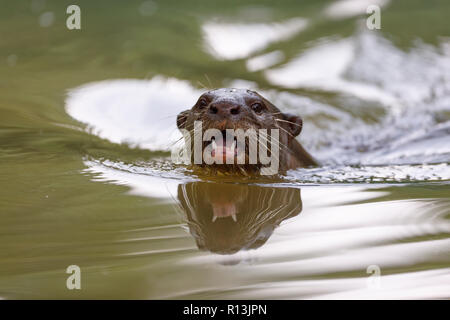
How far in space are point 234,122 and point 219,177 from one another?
1.25ft

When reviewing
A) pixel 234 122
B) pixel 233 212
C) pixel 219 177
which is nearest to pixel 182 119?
pixel 219 177

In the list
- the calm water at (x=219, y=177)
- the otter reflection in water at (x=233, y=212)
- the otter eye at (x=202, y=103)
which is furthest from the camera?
the otter eye at (x=202, y=103)

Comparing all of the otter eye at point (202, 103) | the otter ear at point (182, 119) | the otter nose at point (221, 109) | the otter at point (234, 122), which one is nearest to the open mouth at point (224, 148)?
the otter at point (234, 122)

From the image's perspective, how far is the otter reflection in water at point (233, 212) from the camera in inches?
108

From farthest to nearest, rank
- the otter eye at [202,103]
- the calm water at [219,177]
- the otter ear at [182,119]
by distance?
the otter ear at [182,119], the otter eye at [202,103], the calm water at [219,177]

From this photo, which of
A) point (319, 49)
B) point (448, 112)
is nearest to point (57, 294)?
point (448, 112)

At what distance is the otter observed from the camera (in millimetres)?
3878

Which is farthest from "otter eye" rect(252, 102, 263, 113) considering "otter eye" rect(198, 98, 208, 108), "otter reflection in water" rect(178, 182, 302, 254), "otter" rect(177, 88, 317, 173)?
"otter reflection in water" rect(178, 182, 302, 254)

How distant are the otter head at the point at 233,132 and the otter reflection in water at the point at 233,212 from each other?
0.24 m

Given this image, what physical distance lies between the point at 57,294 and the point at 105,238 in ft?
1.79

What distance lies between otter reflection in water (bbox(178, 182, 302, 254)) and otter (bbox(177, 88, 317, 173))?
26cm

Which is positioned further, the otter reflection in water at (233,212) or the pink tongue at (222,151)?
the pink tongue at (222,151)

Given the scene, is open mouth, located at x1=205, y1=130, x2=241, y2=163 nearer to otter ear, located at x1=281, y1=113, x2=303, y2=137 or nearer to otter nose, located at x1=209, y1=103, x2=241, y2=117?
otter nose, located at x1=209, y1=103, x2=241, y2=117

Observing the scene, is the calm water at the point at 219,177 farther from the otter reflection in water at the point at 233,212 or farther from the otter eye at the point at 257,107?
the otter eye at the point at 257,107
